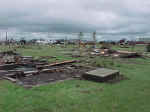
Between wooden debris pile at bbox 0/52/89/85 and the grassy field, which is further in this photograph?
wooden debris pile at bbox 0/52/89/85

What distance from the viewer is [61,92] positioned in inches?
165

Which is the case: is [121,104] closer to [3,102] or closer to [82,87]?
[82,87]

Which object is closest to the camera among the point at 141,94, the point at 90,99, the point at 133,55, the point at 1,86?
the point at 90,99

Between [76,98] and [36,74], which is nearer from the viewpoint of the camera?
[76,98]

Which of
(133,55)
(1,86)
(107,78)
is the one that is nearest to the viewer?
(1,86)

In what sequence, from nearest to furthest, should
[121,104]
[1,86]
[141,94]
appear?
[121,104]
[141,94]
[1,86]

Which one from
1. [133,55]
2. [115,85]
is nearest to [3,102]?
[115,85]

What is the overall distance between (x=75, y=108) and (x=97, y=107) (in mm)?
480

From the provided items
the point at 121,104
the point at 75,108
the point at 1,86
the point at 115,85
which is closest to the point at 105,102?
the point at 121,104

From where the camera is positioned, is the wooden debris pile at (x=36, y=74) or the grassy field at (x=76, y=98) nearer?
the grassy field at (x=76, y=98)

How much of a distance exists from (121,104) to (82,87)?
155 cm

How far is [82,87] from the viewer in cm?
473

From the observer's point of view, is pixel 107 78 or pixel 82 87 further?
pixel 107 78

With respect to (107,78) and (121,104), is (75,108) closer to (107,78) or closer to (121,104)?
(121,104)
